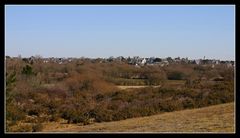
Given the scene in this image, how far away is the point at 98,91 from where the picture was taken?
1650 cm

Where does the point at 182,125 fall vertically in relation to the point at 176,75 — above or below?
below

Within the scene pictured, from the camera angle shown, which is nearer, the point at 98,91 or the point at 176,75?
the point at 98,91

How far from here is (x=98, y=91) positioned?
650 inches

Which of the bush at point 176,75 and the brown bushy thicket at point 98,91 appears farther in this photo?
the bush at point 176,75

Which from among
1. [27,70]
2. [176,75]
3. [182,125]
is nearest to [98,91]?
[27,70]

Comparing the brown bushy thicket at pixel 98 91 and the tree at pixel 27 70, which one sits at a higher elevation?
the tree at pixel 27 70

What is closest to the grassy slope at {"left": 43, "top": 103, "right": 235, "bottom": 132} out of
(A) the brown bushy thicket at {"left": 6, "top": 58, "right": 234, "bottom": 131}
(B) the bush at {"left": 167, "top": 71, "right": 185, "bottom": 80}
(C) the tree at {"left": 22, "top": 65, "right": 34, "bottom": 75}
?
(A) the brown bushy thicket at {"left": 6, "top": 58, "right": 234, "bottom": 131}

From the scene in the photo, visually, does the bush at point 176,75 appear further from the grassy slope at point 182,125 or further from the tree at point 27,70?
the grassy slope at point 182,125

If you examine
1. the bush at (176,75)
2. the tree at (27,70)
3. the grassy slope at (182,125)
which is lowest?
the grassy slope at (182,125)

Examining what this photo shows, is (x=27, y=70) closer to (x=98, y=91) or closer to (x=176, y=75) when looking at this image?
(x=98, y=91)

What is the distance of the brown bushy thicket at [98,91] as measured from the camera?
427 inches

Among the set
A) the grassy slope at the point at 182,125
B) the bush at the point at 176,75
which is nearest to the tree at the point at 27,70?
the grassy slope at the point at 182,125

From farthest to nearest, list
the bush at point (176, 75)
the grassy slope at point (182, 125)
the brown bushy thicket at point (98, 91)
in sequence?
the bush at point (176, 75) → the brown bushy thicket at point (98, 91) → the grassy slope at point (182, 125)

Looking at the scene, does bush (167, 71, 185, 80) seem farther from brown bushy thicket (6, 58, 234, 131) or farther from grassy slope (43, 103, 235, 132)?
grassy slope (43, 103, 235, 132)
